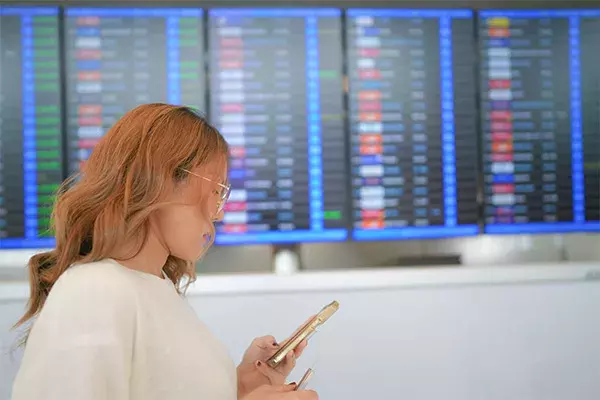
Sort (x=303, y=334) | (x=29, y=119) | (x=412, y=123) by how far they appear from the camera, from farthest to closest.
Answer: (x=412, y=123) → (x=29, y=119) → (x=303, y=334)

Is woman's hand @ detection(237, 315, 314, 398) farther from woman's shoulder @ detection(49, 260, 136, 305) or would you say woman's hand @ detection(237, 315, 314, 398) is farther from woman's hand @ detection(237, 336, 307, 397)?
woman's shoulder @ detection(49, 260, 136, 305)

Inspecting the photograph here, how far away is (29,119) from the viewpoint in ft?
6.39

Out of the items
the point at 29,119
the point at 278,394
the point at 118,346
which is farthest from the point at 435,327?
the point at 29,119

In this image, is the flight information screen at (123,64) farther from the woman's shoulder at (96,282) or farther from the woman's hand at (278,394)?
the woman's hand at (278,394)

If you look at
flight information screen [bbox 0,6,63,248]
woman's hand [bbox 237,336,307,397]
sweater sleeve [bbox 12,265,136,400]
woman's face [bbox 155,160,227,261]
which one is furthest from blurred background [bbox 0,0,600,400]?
sweater sleeve [bbox 12,265,136,400]

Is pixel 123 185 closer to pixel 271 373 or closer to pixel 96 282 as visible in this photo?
pixel 96 282

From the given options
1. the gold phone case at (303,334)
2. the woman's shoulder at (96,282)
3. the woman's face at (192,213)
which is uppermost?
the woman's face at (192,213)

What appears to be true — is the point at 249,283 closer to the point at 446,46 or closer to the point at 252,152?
the point at 252,152

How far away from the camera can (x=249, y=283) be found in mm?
1974

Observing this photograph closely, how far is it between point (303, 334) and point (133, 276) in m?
0.39

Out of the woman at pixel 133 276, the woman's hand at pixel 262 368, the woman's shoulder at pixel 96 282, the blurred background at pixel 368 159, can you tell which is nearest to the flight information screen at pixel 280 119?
the blurred background at pixel 368 159

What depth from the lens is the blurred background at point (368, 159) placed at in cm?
196

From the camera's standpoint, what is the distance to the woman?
0.82 m

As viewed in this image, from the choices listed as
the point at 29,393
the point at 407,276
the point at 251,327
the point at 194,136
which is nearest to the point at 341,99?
the point at 407,276
